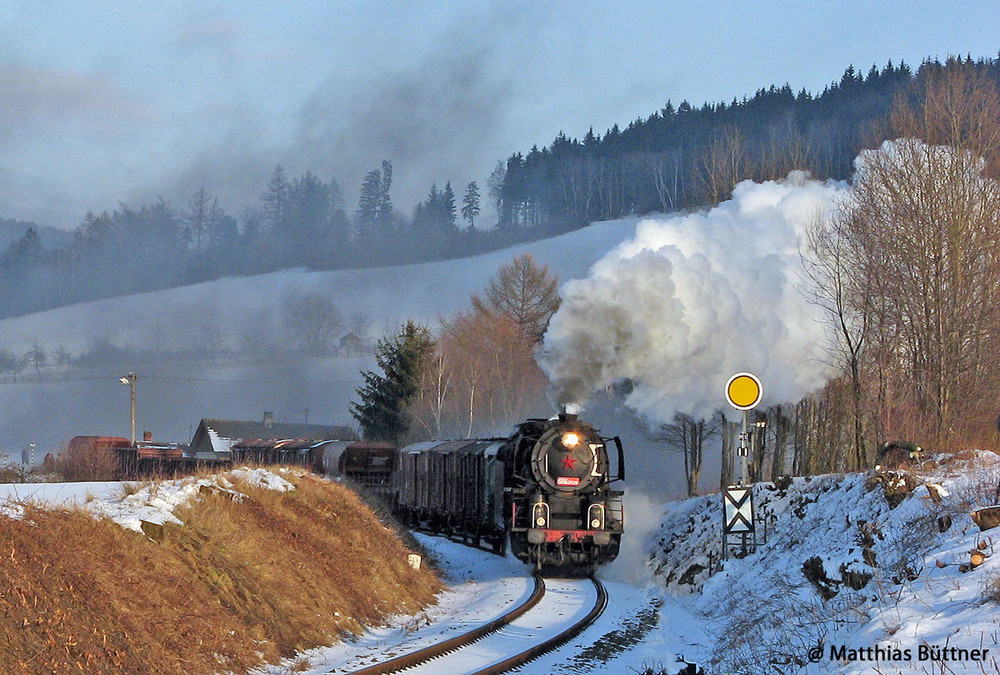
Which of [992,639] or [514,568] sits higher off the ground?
[992,639]

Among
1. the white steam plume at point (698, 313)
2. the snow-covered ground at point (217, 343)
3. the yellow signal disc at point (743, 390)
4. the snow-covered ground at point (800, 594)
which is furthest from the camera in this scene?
the snow-covered ground at point (217, 343)

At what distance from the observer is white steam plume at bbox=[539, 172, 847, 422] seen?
24906mm

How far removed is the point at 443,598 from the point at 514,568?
4.58 meters

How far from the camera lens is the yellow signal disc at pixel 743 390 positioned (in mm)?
14484

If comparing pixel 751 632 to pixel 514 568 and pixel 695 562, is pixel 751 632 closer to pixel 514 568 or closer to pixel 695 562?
pixel 695 562

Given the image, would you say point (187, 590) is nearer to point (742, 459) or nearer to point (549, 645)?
point (549, 645)

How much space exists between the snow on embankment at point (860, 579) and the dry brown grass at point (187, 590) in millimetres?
5777

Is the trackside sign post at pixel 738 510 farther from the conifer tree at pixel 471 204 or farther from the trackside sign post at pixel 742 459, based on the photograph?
the conifer tree at pixel 471 204

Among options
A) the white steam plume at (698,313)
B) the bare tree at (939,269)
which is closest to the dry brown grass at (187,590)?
the white steam plume at (698,313)

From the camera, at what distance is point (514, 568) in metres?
24.3

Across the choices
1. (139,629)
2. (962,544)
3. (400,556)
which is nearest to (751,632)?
(962,544)

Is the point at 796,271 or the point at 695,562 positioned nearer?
the point at 695,562

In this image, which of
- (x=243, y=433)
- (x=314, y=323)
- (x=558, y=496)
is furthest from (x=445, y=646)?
(x=314, y=323)

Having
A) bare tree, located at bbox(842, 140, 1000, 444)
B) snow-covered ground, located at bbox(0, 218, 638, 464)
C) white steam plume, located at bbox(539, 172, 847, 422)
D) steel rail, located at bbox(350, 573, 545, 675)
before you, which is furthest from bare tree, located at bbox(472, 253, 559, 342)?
steel rail, located at bbox(350, 573, 545, 675)
